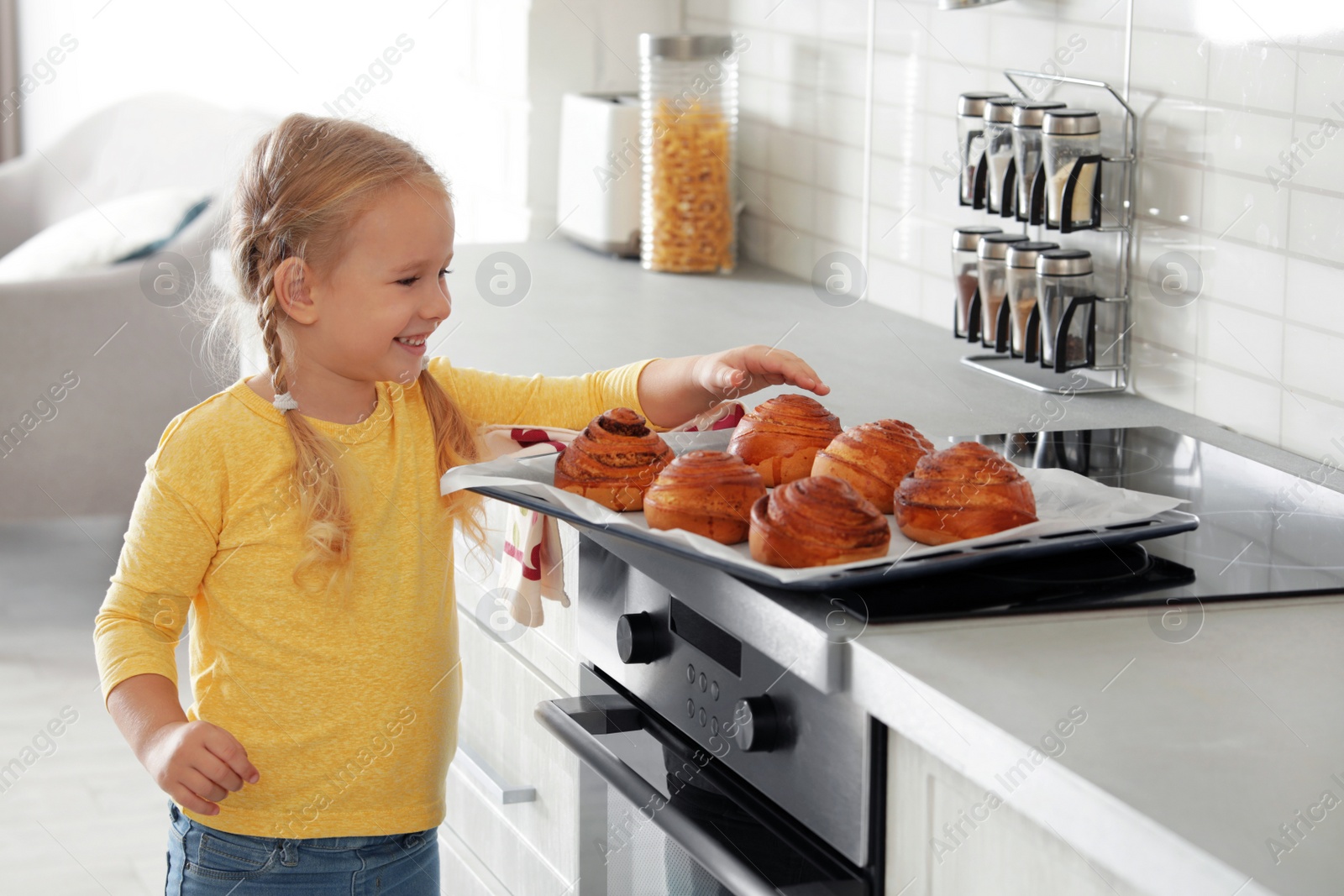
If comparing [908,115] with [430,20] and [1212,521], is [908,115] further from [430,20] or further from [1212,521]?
[430,20]

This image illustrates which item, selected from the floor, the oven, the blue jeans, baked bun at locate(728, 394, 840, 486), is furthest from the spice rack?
the floor

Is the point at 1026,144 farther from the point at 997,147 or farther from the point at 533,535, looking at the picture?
the point at 533,535

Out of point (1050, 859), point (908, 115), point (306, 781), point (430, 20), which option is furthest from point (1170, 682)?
point (430, 20)

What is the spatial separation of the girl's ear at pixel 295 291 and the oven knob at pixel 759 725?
45 centimetres

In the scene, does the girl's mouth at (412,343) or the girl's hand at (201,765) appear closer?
the girl's hand at (201,765)

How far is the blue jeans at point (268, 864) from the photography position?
3.63 feet

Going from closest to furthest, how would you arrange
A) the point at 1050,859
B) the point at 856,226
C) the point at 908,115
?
the point at 1050,859 < the point at 908,115 < the point at 856,226

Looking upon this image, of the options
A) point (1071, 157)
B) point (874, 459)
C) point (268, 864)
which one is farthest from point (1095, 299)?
point (268, 864)

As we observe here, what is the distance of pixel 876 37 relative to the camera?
1.94 metres

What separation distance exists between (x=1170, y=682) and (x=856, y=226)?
1.33m

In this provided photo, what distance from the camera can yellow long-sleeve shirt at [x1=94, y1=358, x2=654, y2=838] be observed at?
1.06 m

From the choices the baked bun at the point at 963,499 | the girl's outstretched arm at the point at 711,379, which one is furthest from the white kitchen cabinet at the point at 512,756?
the baked bun at the point at 963,499

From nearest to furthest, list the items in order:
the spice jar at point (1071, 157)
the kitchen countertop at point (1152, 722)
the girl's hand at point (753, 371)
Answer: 1. the kitchen countertop at point (1152, 722)
2. the girl's hand at point (753, 371)
3. the spice jar at point (1071, 157)

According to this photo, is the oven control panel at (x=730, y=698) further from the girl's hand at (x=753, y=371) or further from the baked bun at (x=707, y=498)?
the girl's hand at (x=753, y=371)
